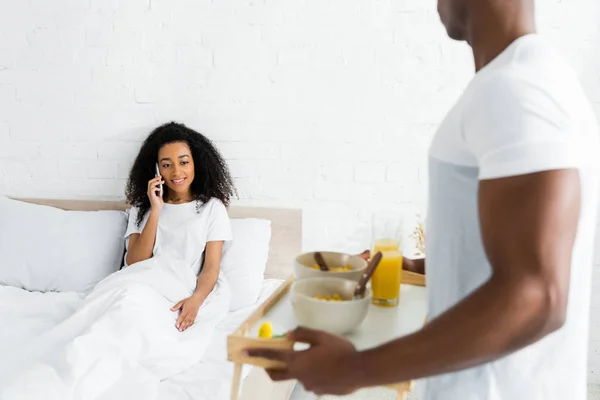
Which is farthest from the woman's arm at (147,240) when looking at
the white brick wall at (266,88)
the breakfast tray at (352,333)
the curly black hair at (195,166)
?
the breakfast tray at (352,333)

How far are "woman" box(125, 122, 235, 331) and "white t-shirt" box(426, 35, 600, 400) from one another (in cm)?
134

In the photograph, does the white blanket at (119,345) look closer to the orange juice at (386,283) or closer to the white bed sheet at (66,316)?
the white bed sheet at (66,316)

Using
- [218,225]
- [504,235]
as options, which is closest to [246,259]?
[218,225]

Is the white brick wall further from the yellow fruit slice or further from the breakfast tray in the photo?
the yellow fruit slice

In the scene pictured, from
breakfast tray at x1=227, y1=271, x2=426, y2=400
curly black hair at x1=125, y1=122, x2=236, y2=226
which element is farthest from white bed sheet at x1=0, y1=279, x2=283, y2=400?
breakfast tray at x1=227, y1=271, x2=426, y2=400

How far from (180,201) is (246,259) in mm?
331

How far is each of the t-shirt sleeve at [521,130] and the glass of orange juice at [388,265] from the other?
449mm

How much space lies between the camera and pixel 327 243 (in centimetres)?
225

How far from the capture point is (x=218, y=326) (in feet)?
6.11

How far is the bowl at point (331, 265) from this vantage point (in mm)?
917

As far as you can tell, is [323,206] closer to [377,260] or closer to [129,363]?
[129,363]

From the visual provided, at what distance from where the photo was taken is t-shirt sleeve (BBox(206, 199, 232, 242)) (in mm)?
2066

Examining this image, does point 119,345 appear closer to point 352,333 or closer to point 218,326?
point 218,326

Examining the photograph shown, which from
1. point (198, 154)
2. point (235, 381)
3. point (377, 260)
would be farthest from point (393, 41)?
point (235, 381)
